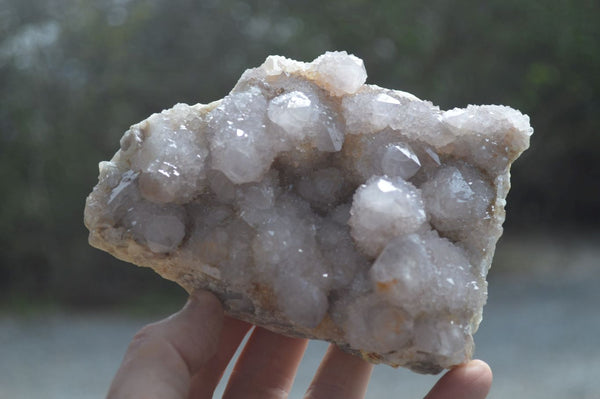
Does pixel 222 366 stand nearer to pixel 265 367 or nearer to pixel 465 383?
pixel 265 367

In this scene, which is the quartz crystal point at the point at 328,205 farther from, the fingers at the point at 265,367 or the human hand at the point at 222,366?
the fingers at the point at 265,367

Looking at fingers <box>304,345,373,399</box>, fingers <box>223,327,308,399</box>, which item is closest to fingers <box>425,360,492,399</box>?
fingers <box>304,345,373,399</box>

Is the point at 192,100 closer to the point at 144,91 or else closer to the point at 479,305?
the point at 144,91

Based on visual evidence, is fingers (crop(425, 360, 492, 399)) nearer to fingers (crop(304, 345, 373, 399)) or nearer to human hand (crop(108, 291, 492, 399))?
human hand (crop(108, 291, 492, 399))

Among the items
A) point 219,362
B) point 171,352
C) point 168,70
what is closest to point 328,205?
point 171,352

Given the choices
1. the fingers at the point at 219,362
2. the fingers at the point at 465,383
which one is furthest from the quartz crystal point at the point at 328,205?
the fingers at the point at 219,362
